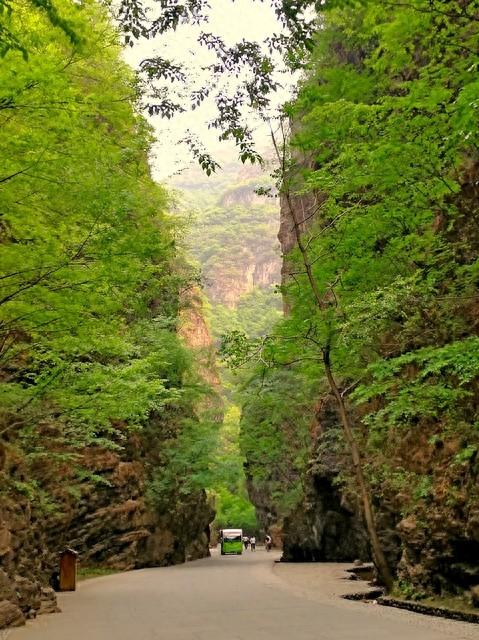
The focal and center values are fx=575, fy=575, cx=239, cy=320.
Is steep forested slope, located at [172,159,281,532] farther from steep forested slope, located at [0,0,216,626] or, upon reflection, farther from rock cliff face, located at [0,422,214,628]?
steep forested slope, located at [0,0,216,626]

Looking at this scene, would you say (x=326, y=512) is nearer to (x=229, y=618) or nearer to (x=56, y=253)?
(x=229, y=618)

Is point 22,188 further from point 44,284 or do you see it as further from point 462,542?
point 462,542

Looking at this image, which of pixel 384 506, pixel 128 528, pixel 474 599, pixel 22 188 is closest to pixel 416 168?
pixel 22 188

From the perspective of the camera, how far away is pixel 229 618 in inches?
416

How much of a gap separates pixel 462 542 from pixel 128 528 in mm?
19857

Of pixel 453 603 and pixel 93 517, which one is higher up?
pixel 93 517

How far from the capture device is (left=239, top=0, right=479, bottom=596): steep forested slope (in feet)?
35.3

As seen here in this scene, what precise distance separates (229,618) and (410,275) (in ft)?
29.4

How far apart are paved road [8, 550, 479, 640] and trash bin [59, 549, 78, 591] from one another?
2.94ft

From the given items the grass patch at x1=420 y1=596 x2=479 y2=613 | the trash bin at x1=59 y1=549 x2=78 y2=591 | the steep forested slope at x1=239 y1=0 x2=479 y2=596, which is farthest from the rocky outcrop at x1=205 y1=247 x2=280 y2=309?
the grass patch at x1=420 y1=596 x2=479 y2=613

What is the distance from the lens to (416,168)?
1150cm

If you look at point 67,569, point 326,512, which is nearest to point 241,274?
point 326,512

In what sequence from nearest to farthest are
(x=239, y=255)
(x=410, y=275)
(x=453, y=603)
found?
(x=453, y=603)
(x=410, y=275)
(x=239, y=255)

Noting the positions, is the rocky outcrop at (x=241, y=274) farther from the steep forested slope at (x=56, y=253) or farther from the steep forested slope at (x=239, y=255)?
the steep forested slope at (x=56, y=253)
